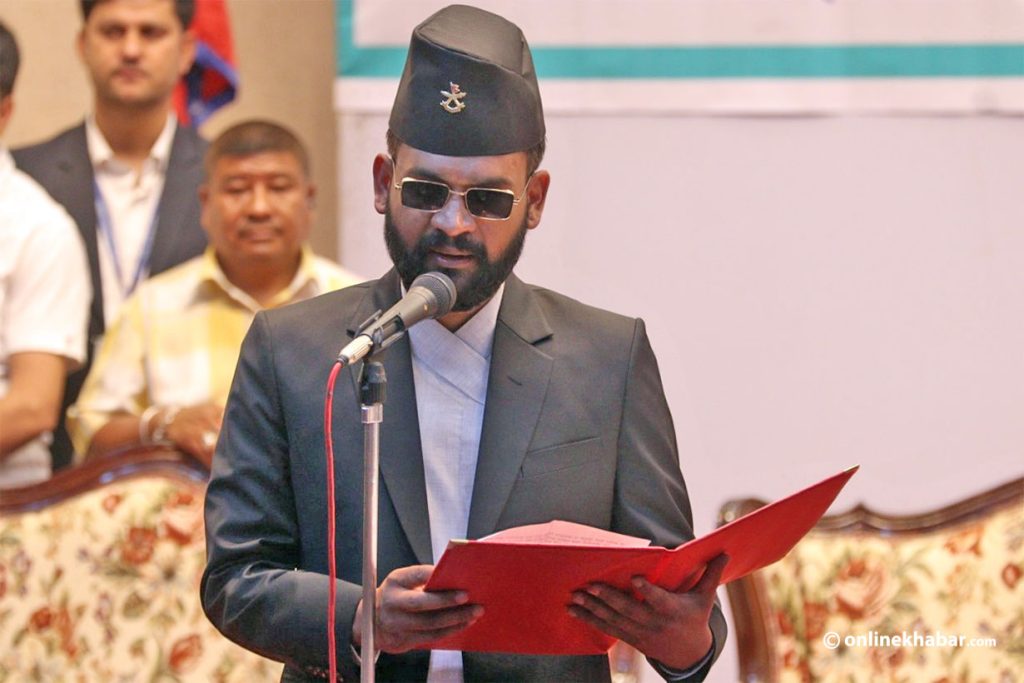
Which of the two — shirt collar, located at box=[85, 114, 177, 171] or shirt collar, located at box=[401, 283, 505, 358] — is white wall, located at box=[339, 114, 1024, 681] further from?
shirt collar, located at box=[401, 283, 505, 358]

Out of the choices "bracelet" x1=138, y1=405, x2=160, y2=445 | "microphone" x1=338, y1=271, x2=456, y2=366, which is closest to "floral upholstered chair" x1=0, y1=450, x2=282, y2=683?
"bracelet" x1=138, y1=405, x2=160, y2=445

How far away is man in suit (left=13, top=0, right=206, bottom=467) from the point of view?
12.0ft

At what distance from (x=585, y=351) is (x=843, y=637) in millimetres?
1006

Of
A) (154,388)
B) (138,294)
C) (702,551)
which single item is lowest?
(702,551)

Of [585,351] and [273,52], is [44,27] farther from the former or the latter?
[585,351]

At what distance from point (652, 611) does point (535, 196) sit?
56cm

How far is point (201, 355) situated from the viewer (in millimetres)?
3555

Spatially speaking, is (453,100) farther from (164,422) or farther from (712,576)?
(164,422)

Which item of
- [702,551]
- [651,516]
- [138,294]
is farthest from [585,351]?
[138,294]

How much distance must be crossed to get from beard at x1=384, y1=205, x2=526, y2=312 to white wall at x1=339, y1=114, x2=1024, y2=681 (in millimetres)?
1750

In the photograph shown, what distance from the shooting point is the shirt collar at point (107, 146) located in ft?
12.1

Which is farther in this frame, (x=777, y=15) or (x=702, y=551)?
(x=777, y=15)

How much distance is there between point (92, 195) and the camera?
369 cm

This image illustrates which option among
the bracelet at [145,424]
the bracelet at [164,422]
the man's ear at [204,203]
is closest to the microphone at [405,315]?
the bracelet at [164,422]
